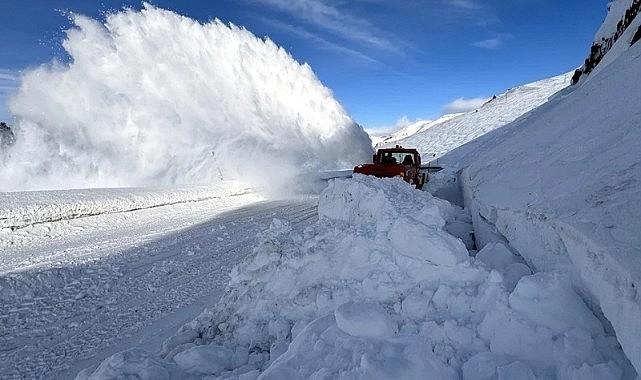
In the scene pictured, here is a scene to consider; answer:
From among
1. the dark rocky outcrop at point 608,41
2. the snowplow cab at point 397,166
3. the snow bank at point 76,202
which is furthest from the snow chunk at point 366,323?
the dark rocky outcrop at point 608,41

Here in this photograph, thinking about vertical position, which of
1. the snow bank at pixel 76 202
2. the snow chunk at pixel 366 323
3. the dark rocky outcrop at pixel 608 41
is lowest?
the snow chunk at pixel 366 323

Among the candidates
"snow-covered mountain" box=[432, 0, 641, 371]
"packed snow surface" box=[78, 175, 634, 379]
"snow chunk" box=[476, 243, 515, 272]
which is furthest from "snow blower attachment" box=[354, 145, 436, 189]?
"snow chunk" box=[476, 243, 515, 272]

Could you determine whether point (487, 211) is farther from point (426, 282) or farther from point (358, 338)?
point (358, 338)

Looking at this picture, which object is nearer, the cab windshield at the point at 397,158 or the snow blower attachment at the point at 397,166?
the snow blower attachment at the point at 397,166

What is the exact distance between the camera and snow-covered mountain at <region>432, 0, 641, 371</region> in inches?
72.3

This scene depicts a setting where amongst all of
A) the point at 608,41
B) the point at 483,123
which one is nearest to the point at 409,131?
the point at 483,123

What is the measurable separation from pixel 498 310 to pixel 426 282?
0.71m

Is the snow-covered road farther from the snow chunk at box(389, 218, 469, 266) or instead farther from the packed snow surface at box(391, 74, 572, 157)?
the packed snow surface at box(391, 74, 572, 157)

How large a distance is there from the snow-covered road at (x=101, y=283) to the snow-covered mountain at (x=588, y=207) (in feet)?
11.0

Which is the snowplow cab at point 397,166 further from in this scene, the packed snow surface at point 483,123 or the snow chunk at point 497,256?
the packed snow surface at point 483,123

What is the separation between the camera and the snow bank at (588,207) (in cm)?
183

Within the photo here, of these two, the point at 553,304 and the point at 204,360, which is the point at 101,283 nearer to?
the point at 204,360

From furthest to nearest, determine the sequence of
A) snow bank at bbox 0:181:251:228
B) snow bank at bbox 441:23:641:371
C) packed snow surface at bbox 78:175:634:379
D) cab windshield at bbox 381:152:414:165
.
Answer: cab windshield at bbox 381:152:414:165
snow bank at bbox 0:181:251:228
packed snow surface at bbox 78:175:634:379
snow bank at bbox 441:23:641:371

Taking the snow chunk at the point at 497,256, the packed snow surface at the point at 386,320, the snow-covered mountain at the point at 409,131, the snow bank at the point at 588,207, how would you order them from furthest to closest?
1. the snow-covered mountain at the point at 409,131
2. the snow chunk at the point at 497,256
3. the packed snow surface at the point at 386,320
4. the snow bank at the point at 588,207
